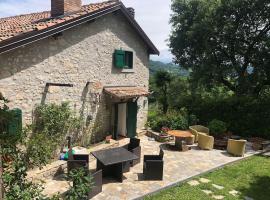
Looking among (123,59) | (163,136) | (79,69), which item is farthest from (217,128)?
(79,69)

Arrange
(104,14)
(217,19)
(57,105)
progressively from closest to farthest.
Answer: (57,105) < (104,14) < (217,19)

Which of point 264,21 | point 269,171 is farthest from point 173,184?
point 264,21

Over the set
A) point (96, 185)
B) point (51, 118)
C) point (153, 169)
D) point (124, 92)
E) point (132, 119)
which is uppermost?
point (124, 92)

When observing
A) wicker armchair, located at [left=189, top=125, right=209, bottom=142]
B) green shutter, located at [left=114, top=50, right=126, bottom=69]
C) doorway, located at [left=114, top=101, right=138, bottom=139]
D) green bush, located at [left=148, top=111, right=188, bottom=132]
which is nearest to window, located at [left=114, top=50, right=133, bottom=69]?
green shutter, located at [left=114, top=50, right=126, bottom=69]

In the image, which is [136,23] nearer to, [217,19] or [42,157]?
[217,19]

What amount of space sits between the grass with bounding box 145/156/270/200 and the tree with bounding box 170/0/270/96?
873 cm

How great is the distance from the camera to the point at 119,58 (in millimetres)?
17312

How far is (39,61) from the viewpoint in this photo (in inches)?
509

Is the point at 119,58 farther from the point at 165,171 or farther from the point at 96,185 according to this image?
the point at 96,185

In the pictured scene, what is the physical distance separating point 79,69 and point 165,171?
21.5 feet

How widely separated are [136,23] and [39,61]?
277 inches

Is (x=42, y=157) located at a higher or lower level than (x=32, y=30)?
lower

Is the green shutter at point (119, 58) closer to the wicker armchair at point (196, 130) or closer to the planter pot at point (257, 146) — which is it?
the wicker armchair at point (196, 130)

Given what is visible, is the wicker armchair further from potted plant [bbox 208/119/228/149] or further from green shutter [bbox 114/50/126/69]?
green shutter [bbox 114/50/126/69]
